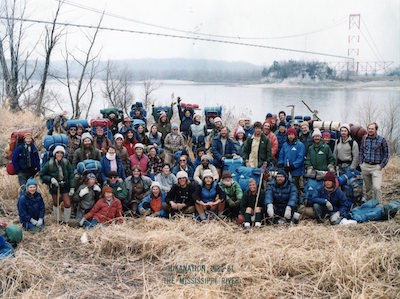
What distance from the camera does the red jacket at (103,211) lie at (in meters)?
7.11

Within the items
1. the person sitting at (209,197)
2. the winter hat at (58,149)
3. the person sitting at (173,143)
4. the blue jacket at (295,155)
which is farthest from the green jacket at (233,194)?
the winter hat at (58,149)

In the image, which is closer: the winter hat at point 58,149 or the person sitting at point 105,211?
the person sitting at point 105,211

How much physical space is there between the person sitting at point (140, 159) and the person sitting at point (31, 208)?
186 cm

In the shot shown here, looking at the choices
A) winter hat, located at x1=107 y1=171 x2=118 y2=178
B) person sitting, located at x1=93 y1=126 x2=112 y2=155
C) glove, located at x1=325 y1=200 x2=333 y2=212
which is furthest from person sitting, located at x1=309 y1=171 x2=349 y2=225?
person sitting, located at x1=93 y1=126 x2=112 y2=155

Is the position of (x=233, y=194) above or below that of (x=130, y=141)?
below

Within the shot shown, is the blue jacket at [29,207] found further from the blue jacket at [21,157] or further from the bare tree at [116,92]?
the bare tree at [116,92]

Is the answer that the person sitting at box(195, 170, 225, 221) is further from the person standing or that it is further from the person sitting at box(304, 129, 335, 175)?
the person standing

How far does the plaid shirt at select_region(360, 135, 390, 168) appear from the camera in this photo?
Result: 7535mm

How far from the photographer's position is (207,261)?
18.1 feet

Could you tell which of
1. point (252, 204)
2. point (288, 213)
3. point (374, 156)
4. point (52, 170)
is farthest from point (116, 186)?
point (374, 156)

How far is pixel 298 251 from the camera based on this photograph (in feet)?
18.4

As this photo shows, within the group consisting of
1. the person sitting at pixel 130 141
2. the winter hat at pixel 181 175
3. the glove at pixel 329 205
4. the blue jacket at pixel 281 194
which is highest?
the person sitting at pixel 130 141

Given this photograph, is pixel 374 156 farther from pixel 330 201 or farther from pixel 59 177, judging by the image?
pixel 59 177

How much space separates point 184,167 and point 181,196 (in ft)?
2.40
